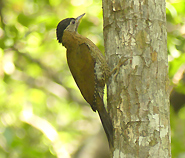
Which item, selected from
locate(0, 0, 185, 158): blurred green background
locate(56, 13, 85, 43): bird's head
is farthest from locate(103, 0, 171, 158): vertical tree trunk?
locate(0, 0, 185, 158): blurred green background

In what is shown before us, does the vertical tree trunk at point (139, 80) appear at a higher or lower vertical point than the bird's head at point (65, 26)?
lower

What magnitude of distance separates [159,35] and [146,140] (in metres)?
0.76

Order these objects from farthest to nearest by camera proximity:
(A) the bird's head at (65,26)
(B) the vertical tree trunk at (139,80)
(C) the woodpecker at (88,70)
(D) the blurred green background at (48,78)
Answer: (D) the blurred green background at (48,78), (A) the bird's head at (65,26), (C) the woodpecker at (88,70), (B) the vertical tree trunk at (139,80)

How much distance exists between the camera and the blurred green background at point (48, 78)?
3568 mm

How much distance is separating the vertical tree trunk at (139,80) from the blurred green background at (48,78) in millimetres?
1200

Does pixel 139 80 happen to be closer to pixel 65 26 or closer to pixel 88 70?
pixel 88 70

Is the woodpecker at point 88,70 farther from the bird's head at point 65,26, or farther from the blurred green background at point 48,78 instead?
the blurred green background at point 48,78

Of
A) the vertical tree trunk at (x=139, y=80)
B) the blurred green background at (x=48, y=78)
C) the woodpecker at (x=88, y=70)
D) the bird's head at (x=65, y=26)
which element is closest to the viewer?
the vertical tree trunk at (x=139, y=80)

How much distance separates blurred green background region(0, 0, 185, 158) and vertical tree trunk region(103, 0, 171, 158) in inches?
47.2

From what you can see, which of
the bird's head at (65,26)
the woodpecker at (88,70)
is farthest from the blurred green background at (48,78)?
the woodpecker at (88,70)

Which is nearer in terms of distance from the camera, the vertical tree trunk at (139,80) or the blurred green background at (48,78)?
the vertical tree trunk at (139,80)

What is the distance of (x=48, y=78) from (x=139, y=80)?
13.1 feet

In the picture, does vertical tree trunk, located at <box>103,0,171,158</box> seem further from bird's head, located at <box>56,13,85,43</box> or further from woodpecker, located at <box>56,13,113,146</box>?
bird's head, located at <box>56,13,85,43</box>

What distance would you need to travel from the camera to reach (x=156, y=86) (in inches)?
76.0
